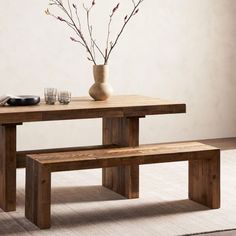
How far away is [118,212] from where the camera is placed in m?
4.26

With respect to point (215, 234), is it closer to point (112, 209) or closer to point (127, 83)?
point (112, 209)

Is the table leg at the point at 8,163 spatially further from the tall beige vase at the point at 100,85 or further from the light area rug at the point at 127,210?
the tall beige vase at the point at 100,85

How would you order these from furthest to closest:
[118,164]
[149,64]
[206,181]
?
[149,64]
[206,181]
[118,164]

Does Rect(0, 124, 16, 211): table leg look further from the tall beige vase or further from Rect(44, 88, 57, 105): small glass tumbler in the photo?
the tall beige vase

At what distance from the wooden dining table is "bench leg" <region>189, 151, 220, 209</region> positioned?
1.21 ft

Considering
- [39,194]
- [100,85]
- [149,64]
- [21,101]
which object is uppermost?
[149,64]

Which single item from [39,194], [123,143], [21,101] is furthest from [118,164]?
[21,101]

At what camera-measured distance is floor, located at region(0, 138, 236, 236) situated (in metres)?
3.87

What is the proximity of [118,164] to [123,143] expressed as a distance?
0.61 meters

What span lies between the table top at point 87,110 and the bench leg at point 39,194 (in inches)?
10.5

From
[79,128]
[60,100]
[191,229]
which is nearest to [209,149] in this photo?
[191,229]

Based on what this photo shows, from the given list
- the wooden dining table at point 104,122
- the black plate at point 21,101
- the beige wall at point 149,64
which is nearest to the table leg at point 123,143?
the wooden dining table at point 104,122

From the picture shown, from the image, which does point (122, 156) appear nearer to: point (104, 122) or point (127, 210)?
point (127, 210)

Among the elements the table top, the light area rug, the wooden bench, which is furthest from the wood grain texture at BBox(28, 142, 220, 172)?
the light area rug
